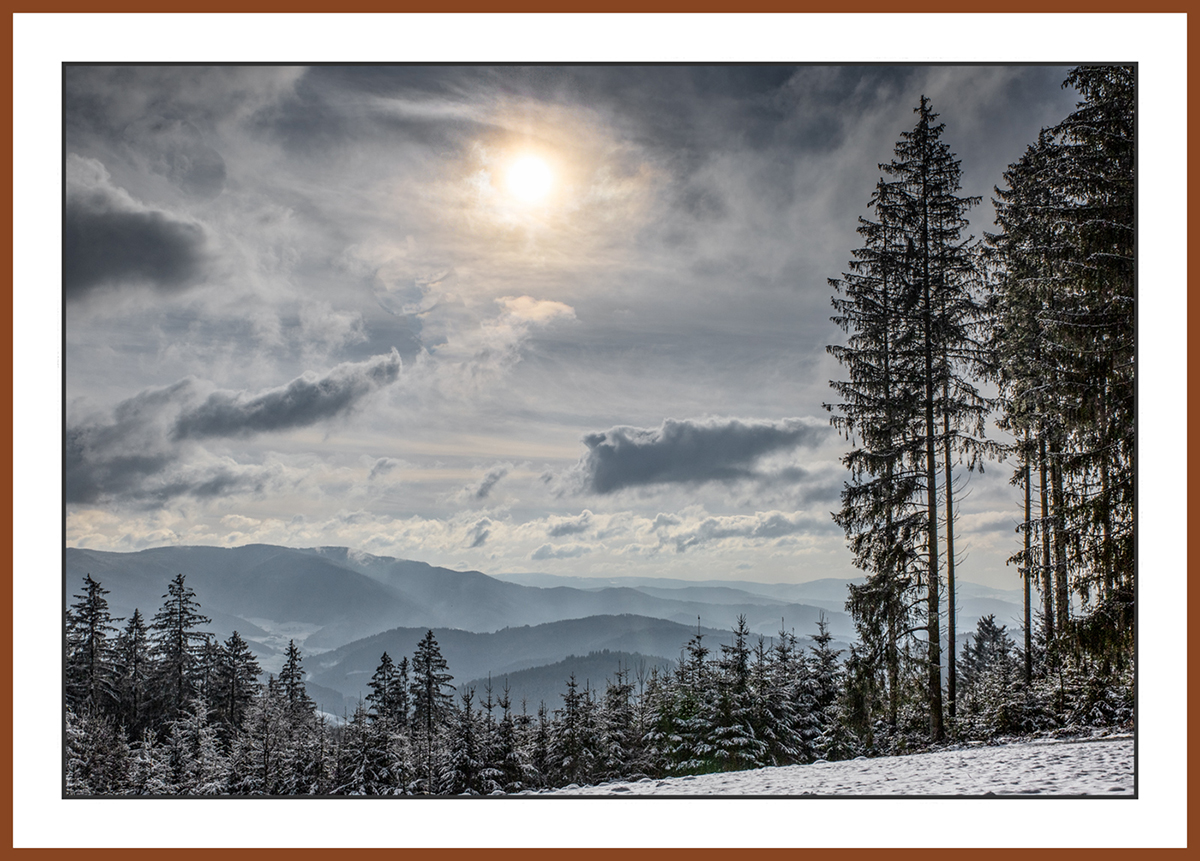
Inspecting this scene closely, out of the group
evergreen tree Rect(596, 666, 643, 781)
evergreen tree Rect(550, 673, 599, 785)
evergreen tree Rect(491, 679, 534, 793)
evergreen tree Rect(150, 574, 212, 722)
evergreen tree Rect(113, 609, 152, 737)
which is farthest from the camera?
evergreen tree Rect(150, 574, 212, 722)

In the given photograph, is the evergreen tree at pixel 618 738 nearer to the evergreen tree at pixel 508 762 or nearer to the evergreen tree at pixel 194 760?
the evergreen tree at pixel 508 762

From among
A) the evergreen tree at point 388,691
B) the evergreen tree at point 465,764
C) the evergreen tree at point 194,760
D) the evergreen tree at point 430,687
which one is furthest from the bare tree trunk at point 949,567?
the evergreen tree at point 388,691

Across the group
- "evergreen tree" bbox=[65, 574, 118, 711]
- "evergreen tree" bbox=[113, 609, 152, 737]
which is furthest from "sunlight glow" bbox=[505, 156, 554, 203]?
"evergreen tree" bbox=[113, 609, 152, 737]

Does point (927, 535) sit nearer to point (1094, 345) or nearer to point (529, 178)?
point (1094, 345)

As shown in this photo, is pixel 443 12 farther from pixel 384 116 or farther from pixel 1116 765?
pixel 1116 765

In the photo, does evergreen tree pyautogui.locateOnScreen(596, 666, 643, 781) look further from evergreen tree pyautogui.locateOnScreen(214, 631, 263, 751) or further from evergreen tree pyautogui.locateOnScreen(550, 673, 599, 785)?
evergreen tree pyautogui.locateOnScreen(214, 631, 263, 751)

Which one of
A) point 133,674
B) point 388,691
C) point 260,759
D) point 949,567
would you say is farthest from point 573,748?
point 133,674
